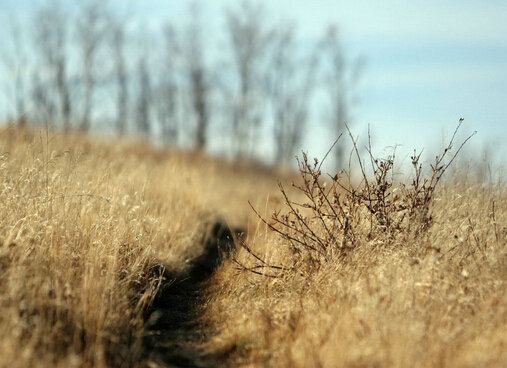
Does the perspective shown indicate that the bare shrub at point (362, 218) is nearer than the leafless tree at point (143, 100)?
Yes

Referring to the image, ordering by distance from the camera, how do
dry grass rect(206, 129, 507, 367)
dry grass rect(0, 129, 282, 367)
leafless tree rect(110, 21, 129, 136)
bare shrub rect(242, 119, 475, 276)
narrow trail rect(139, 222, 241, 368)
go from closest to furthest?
dry grass rect(206, 129, 507, 367)
dry grass rect(0, 129, 282, 367)
narrow trail rect(139, 222, 241, 368)
bare shrub rect(242, 119, 475, 276)
leafless tree rect(110, 21, 129, 136)

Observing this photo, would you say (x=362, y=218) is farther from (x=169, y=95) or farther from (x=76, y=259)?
(x=169, y=95)

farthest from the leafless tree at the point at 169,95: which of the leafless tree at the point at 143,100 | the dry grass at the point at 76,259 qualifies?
the dry grass at the point at 76,259

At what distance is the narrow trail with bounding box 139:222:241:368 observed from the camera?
4203mm

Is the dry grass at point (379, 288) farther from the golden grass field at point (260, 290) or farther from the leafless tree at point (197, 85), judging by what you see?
the leafless tree at point (197, 85)

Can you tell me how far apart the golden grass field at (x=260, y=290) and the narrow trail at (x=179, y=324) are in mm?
108

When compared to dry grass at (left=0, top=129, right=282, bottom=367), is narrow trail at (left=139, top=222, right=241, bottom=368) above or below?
below

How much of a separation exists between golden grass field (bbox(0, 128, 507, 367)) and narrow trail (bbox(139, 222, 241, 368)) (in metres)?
0.11

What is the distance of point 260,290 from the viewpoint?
527cm

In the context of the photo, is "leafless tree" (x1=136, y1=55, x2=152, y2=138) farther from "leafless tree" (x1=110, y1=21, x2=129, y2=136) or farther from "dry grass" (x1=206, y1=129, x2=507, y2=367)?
"dry grass" (x1=206, y1=129, x2=507, y2=367)

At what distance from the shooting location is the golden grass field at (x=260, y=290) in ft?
12.2

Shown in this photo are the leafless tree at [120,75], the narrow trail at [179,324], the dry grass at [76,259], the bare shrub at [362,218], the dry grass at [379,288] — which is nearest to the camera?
the dry grass at [379,288]

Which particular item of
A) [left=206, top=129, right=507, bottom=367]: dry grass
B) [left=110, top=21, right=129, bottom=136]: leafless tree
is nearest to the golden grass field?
[left=206, top=129, right=507, bottom=367]: dry grass

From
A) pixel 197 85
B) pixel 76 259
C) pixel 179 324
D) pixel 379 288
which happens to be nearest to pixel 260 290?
pixel 179 324
